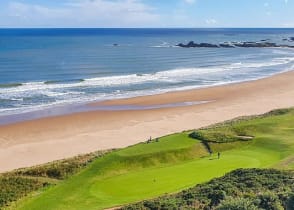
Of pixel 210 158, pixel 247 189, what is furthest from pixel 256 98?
pixel 247 189

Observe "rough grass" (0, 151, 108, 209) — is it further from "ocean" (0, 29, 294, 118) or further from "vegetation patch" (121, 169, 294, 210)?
"ocean" (0, 29, 294, 118)

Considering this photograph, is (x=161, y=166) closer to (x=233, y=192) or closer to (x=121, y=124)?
(x=233, y=192)

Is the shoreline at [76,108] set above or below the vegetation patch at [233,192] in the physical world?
below

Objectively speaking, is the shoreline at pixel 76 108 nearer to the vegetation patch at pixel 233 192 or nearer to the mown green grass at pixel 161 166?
the mown green grass at pixel 161 166

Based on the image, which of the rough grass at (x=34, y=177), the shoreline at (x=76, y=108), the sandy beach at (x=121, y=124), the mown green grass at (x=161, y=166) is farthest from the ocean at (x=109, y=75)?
the mown green grass at (x=161, y=166)

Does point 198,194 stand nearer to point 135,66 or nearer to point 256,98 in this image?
point 256,98

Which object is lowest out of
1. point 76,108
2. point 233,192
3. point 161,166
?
point 161,166

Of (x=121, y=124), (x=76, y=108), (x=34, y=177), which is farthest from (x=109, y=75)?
(x=34, y=177)
